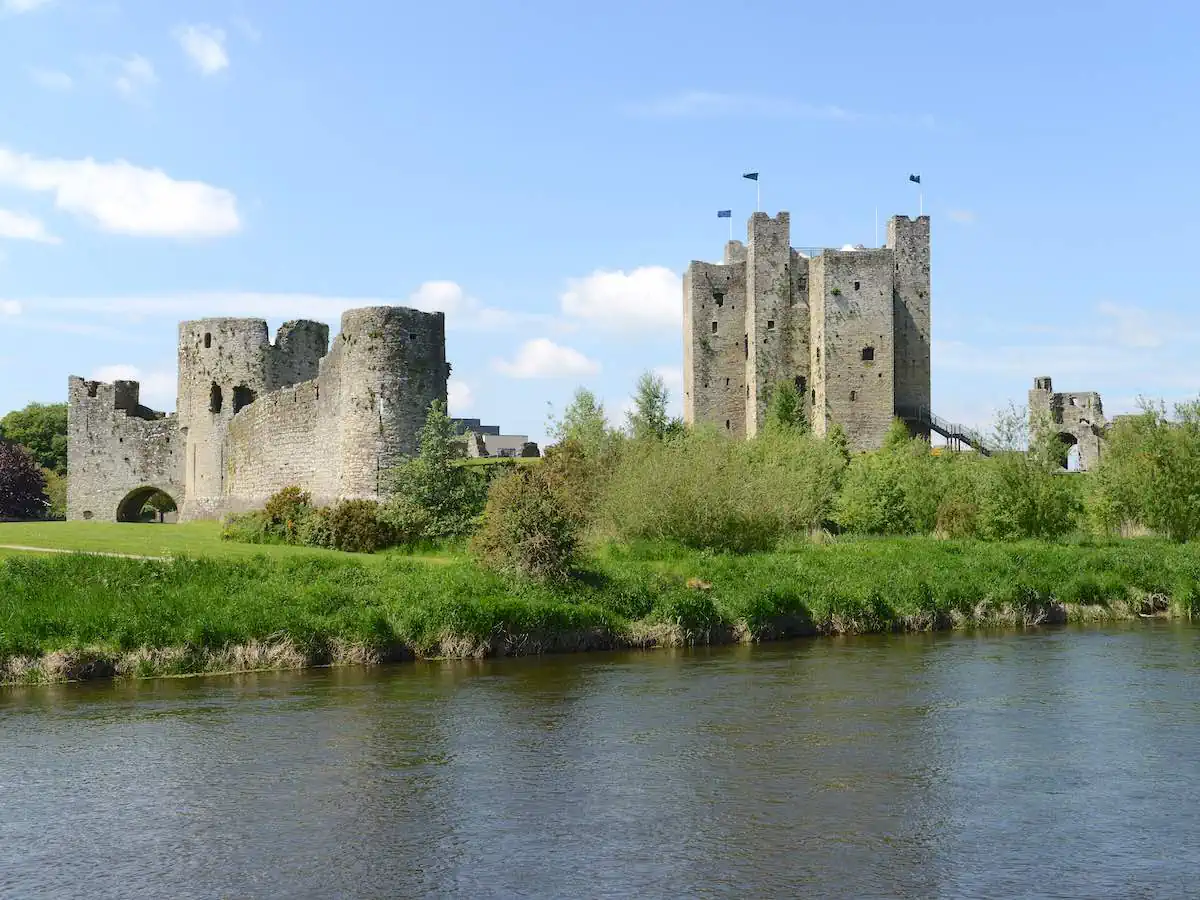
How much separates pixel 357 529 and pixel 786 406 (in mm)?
32861

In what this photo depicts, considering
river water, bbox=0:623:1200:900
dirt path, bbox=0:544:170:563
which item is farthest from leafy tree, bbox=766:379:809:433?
river water, bbox=0:623:1200:900

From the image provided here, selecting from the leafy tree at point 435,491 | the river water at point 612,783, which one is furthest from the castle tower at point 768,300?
the river water at point 612,783

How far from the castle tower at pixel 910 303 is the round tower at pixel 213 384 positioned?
103ft

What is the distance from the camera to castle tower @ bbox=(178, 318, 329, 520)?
41188 mm

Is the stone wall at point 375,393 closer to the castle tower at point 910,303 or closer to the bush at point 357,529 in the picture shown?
the bush at point 357,529

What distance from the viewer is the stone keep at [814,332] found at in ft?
197

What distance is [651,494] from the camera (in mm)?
29625

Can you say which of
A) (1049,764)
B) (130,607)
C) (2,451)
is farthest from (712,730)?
(2,451)

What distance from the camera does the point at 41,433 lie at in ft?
233

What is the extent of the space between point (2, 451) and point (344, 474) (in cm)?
2642

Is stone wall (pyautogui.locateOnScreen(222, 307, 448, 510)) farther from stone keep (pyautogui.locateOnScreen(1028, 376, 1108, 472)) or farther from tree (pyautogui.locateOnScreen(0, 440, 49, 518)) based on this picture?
stone keep (pyautogui.locateOnScreen(1028, 376, 1108, 472))

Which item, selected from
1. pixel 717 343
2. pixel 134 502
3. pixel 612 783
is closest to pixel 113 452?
pixel 134 502

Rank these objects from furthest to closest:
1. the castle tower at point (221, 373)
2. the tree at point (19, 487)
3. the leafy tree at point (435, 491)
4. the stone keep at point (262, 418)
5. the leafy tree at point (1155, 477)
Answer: the tree at point (19, 487), the castle tower at point (221, 373), the leafy tree at point (1155, 477), the stone keep at point (262, 418), the leafy tree at point (435, 491)

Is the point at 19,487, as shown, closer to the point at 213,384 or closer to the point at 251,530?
the point at 213,384
